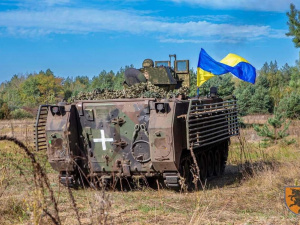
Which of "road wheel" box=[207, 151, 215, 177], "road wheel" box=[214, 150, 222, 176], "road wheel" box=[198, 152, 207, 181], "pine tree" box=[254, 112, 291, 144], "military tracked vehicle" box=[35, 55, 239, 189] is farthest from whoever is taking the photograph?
"pine tree" box=[254, 112, 291, 144]

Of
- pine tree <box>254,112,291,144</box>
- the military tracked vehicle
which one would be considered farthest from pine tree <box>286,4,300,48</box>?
the military tracked vehicle

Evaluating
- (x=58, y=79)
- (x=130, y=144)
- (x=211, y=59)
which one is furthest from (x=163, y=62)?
(x=58, y=79)

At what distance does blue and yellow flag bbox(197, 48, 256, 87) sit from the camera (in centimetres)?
1343

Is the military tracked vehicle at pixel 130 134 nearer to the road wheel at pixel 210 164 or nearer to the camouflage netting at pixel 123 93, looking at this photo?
the camouflage netting at pixel 123 93

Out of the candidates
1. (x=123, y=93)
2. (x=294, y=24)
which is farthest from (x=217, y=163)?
(x=294, y=24)

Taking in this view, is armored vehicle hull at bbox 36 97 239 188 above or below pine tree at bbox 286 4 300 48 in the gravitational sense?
below

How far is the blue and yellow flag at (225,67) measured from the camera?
13430 millimetres

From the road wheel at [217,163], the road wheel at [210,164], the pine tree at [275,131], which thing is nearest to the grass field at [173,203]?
the road wheel at [210,164]

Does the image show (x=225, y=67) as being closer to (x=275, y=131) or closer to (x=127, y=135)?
(x=275, y=131)

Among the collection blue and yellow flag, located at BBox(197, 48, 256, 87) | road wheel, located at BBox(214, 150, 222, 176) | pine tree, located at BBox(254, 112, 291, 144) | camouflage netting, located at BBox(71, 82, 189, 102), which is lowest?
road wheel, located at BBox(214, 150, 222, 176)

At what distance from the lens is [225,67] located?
13.8 meters

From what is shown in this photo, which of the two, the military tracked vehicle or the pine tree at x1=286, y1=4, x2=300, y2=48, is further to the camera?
the pine tree at x1=286, y1=4, x2=300, y2=48

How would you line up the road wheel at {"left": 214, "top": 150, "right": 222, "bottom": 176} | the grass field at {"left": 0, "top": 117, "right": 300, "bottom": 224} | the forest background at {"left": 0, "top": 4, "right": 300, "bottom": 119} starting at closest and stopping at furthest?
1. the grass field at {"left": 0, "top": 117, "right": 300, "bottom": 224}
2. the road wheel at {"left": 214, "top": 150, "right": 222, "bottom": 176}
3. the forest background at {"left": 0, "top": 4, "right": 300, "bottom": 119}

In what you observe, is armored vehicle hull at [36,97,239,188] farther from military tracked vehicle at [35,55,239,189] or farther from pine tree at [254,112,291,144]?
pine tree at [254,112,291,144]
